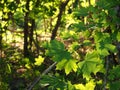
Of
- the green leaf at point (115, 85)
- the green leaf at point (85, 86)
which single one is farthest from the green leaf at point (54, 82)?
the green leaf at point (115, 85)

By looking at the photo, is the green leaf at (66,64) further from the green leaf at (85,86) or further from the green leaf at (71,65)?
the green leaf at (85,86)

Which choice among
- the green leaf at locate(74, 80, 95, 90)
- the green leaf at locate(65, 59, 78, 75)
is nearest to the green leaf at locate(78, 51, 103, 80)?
the green leaf at locate(65, 59, 78, 75)

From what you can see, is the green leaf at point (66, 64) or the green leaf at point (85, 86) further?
the green leaf at point (85, 86)

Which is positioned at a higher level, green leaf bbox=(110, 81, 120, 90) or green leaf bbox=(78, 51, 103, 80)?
green leaf bbox=(78, 51, 103, 80)

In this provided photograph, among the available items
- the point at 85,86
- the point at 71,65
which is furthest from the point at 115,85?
the point at 71,65

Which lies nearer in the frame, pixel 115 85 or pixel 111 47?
Result: pixel 111 47

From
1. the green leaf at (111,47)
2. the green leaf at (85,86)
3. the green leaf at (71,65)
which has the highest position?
the green leaf at (111,47)

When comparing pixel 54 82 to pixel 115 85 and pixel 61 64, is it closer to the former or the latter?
pixel 61 64

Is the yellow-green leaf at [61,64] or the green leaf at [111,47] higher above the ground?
the green leaf at [111,47]

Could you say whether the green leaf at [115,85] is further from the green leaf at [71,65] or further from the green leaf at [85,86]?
the green leaf at [71,65]

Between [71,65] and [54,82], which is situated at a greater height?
[71,65]

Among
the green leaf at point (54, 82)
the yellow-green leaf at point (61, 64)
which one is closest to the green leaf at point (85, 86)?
the green leaf at point (54, 82)

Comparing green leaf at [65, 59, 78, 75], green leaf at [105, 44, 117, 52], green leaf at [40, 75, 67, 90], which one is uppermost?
green leaf at [105, 44, 117, 52]

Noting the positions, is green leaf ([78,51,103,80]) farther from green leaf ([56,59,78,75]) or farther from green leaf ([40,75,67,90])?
green leaf ([40,75,67,90])
